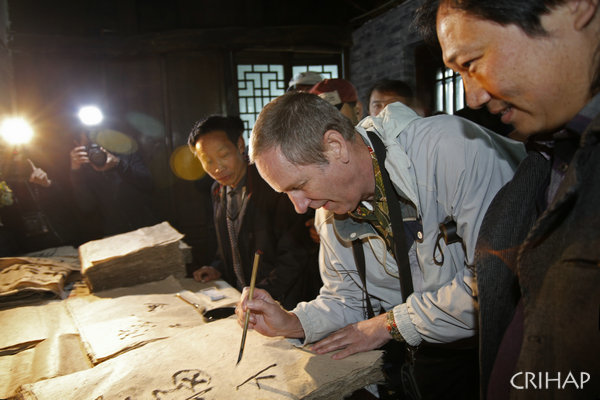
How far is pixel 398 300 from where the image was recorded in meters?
1.75

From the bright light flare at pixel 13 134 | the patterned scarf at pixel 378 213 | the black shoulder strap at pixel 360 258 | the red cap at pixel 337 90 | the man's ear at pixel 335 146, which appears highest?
the red cap at pixel 337 90

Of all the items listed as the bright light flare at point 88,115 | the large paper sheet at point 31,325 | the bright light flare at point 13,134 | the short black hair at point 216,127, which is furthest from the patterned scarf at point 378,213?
the bright light flare at point 88,115

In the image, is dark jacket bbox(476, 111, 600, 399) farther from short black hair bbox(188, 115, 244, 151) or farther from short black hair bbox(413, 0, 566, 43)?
short black hair bbox(188, 115, 244, 151)

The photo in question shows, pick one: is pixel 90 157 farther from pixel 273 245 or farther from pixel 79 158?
pixel 273 245

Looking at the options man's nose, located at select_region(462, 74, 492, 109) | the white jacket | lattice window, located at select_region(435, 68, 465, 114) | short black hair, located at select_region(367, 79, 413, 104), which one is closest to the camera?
man's nose, located at select_region(462, 74, 492, 109)

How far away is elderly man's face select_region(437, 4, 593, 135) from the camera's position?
2.69 ft

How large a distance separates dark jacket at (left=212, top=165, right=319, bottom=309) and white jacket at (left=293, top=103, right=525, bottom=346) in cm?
83

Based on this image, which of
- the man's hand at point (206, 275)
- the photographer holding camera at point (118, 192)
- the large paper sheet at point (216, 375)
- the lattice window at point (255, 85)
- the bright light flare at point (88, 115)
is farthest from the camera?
the lattice window at point (255, 85)

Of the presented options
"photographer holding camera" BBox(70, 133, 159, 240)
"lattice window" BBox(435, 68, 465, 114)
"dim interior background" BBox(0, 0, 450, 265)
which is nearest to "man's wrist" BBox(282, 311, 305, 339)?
"photographer holding camera" BBox(70, 133, 159, 240)

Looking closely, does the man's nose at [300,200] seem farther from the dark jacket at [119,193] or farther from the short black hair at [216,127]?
the dark jacket at [119,193]

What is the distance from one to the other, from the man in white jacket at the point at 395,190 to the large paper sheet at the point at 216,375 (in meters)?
0.11

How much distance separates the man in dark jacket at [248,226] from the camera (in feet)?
8.45

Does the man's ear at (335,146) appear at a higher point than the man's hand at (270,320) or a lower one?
higher

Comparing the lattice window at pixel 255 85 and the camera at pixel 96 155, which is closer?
the camera at pixel 96 155
